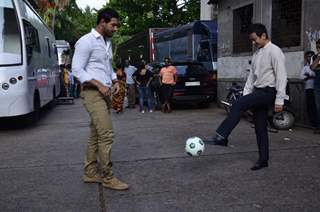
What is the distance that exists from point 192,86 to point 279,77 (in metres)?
9.33

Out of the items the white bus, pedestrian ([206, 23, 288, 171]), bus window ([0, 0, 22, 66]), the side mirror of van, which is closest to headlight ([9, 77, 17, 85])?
the white bus

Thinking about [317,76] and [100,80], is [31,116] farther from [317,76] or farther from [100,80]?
[100,80]

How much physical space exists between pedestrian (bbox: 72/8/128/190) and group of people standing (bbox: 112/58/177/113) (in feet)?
27.3

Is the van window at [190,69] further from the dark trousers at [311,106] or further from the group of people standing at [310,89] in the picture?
the dark trousers at [311,106]

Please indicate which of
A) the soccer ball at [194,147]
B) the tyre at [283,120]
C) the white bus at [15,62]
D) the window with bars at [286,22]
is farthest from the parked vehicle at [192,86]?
the soccer ball at [194,147]

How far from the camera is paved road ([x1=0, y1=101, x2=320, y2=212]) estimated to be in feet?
15.7

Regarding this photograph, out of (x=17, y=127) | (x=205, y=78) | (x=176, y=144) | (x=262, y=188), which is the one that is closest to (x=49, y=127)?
(x=17, y=127)

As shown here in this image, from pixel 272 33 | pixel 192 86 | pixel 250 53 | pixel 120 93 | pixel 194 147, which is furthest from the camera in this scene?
pixel 192 86

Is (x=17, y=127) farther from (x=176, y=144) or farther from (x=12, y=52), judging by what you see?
(x=176, y=144)

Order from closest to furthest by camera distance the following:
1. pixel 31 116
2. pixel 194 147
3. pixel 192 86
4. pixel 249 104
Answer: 1. pixel 249 104
2. pixel 194 147
3. pixel 31 116
4. pixel 192 86

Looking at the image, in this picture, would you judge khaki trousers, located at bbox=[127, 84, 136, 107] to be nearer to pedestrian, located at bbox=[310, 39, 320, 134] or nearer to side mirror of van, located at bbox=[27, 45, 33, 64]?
side mirror of van, located at bbox=[27, 45, 33, 64]

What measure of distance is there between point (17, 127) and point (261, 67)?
23.4 ft

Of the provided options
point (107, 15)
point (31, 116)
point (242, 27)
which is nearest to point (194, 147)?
point (107, 15)

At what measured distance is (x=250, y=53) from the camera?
536 inches
